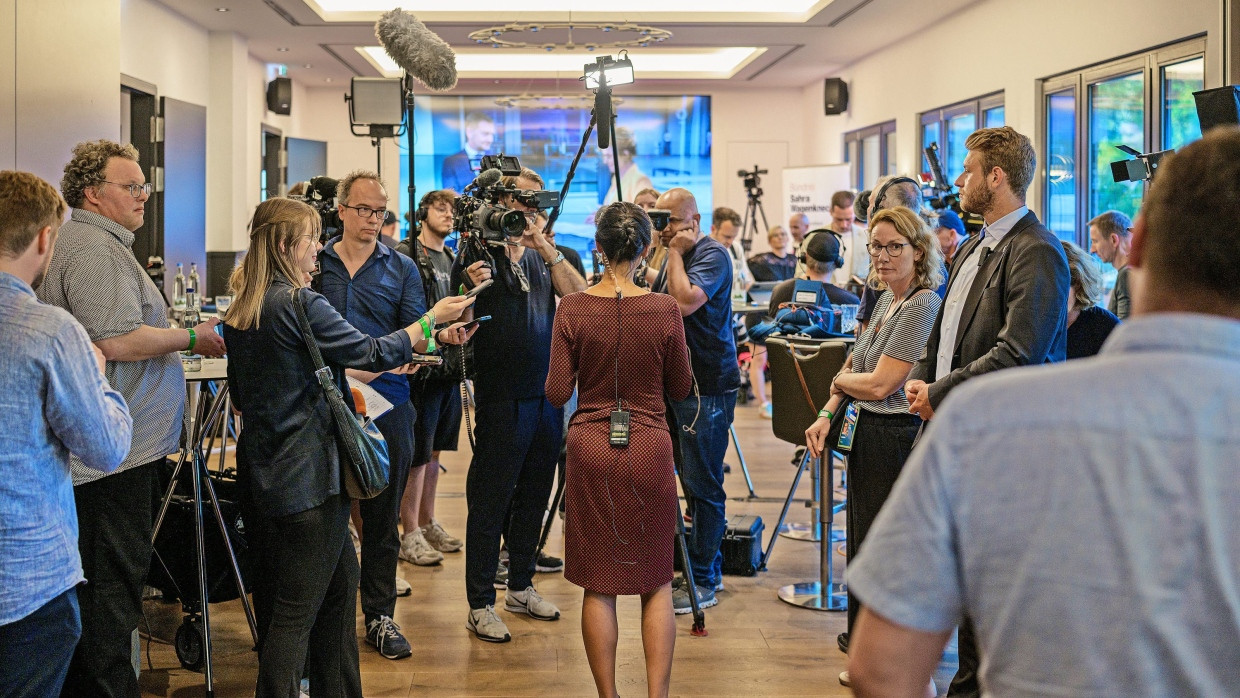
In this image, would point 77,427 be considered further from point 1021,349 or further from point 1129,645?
point 1021,349

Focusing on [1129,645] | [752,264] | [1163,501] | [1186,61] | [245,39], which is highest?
[245,39]

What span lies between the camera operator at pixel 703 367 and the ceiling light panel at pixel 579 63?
8.86 meters

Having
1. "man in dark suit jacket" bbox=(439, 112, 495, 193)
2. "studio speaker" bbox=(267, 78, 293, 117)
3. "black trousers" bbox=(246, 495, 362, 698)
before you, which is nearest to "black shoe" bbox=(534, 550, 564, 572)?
"black trousers" bbox=(246, 495, 362, 698)

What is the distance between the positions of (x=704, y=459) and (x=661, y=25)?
6.91 m

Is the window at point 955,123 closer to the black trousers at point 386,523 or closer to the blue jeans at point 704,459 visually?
the blue jeans at point 704,459

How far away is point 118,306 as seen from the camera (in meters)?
2.73

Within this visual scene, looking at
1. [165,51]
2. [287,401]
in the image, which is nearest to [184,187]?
[165,51]

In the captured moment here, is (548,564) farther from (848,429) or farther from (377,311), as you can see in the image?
(848,429)

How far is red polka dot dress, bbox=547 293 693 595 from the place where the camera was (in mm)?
2881

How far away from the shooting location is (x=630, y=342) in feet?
9.54

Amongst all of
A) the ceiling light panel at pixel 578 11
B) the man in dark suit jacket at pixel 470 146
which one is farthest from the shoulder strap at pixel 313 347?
the man in dark suit jacket at pixel 470 146

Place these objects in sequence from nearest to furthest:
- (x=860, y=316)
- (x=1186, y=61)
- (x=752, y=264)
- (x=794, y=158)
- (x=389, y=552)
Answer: (x=389, y=552) < (x=860, y=316) < (x=1186, y=61) < (x=752, y=264) < (x=794, y=158)

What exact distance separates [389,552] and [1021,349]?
6.76 feet

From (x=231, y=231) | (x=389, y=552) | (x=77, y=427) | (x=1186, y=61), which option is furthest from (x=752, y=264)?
(x=77, y=427)
